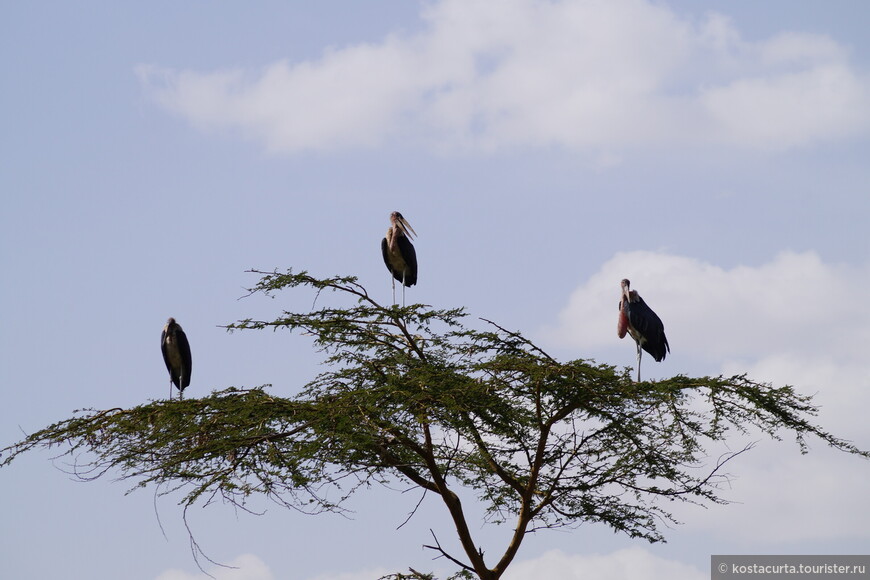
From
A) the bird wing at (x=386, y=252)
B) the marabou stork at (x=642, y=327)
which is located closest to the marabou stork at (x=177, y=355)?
the bird wing at (x=386, y=252)

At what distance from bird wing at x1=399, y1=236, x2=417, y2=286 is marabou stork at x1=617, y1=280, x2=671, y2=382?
163 inches

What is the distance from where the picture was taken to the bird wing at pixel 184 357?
18.5 metres

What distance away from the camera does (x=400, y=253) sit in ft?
61.4

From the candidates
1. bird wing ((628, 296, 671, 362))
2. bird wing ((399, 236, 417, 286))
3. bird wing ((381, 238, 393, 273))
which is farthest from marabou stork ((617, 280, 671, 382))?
bird wing ((381, 238, 393, 273))

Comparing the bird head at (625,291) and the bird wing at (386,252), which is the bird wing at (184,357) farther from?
the bird head at (625,291)

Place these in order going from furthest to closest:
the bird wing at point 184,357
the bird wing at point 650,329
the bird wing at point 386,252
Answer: the bird wing at point 386,252
the bird wing at point 184,357
the bird wing at point 650,329

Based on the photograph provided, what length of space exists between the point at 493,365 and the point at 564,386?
2.79 feet

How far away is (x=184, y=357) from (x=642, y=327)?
25.6 feet

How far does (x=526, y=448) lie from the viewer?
544 inches

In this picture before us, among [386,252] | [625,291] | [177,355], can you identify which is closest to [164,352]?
[177,355]

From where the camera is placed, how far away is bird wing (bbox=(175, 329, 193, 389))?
60.6ft

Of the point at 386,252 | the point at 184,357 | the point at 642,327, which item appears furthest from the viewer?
the point at 386,252

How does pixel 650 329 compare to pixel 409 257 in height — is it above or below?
below

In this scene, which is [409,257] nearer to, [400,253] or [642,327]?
[400,253]
